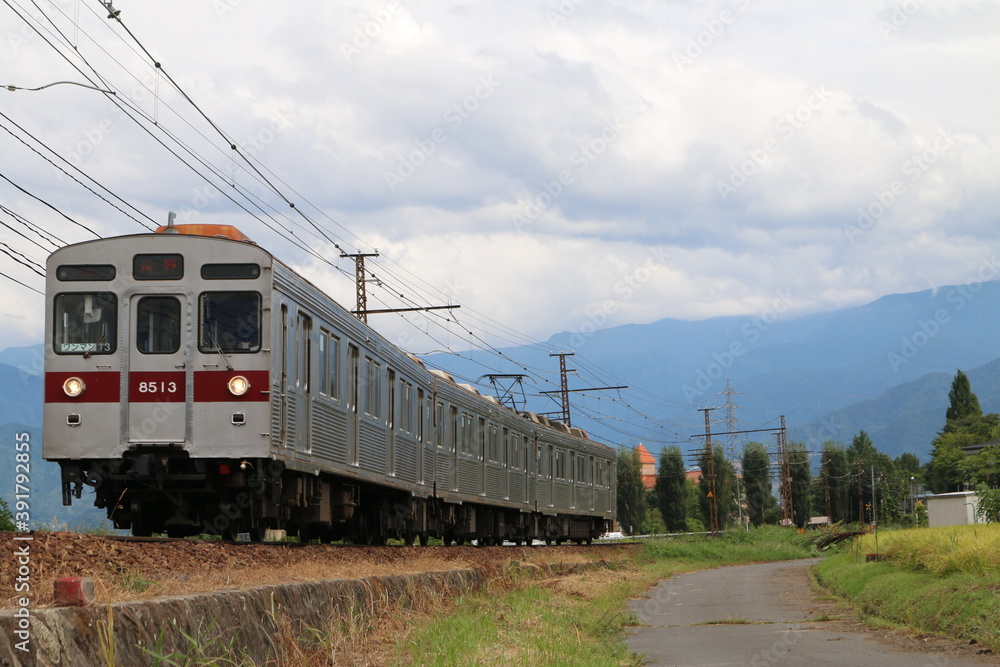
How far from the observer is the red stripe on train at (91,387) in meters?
11.9

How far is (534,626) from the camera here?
9.82 metres

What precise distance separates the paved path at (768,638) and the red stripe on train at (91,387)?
5.79 m

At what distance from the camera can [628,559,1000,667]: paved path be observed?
7578mm

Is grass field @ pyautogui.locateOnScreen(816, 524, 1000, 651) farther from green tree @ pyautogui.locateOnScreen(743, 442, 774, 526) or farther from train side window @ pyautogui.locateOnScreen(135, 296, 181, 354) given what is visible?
green tree @ pyautogui.locateOnScreen(743, 442, 774, 526)

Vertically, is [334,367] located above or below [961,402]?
below

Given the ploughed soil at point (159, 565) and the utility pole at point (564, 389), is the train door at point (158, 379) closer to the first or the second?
the ploughed soil at point (159, 565)

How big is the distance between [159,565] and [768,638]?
185 inches

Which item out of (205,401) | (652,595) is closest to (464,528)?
(652,595)

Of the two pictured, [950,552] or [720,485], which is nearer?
[950,552]

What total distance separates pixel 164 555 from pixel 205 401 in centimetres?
287

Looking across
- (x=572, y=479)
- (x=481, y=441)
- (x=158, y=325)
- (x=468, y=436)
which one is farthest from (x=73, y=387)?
(x=572, y=479)

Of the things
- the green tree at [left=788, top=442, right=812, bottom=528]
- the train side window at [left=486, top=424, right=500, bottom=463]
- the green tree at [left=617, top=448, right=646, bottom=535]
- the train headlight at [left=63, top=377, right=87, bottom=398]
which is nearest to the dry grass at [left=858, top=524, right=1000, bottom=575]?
the train headlight at [left=63, top=377, right=87, bottom=398]

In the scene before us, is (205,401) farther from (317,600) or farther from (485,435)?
(485,435)

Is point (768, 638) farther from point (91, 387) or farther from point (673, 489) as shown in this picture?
point (673, 489)
